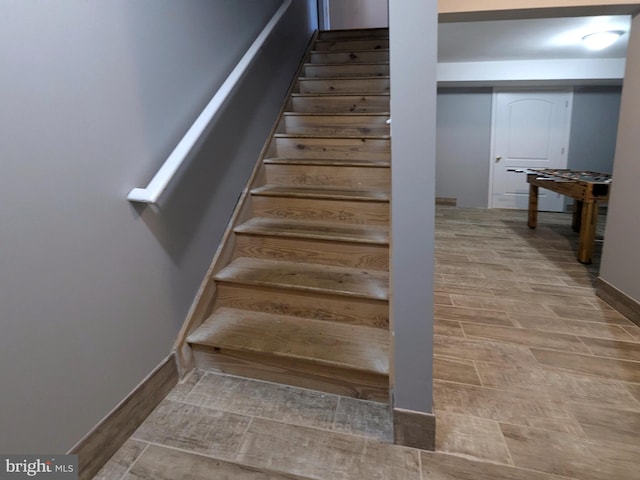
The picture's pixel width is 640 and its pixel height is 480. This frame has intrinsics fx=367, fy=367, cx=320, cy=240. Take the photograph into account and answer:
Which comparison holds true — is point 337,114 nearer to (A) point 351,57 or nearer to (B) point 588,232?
(A) point 351,57

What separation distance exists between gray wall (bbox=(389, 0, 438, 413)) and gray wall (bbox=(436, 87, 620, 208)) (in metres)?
4.95

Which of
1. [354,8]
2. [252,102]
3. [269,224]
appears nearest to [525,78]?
[354,8]

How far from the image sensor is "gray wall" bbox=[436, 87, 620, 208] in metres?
5.22

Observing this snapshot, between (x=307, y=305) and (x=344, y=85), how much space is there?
2130 millimetres

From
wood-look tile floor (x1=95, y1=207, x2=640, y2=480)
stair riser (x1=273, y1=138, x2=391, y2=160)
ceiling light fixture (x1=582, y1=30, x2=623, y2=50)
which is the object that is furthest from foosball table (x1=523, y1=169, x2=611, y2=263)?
stair riser (x1=273, y1=138, x2=391, y2=160)

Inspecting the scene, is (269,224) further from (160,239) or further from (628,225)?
(628,225)

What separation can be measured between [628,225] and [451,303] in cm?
116

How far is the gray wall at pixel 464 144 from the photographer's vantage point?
18.0 feet

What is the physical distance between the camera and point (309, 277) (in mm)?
1924

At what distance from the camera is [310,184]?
2.48 m

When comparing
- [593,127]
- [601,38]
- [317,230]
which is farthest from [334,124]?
[593,127]

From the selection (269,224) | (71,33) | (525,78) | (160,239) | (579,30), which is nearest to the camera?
(71,33)

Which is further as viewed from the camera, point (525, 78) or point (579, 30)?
point (525, 78)

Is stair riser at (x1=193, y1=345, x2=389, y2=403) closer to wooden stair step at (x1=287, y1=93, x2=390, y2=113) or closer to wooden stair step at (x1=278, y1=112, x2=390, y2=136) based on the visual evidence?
wooden stair step at (x1=278, y1=112, x2=390, y2=136)
